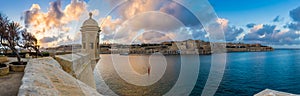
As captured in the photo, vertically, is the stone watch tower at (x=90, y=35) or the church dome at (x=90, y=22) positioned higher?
the church dome at (x=90, y=22)

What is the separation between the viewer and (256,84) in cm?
2917

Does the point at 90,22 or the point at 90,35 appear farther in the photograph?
the point at 90,22

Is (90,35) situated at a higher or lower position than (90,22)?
lower

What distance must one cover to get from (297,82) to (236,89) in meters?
12.5

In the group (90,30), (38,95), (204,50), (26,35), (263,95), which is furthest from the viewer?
(204,50)

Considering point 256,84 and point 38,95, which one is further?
point 256,84

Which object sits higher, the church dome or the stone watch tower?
the church dome

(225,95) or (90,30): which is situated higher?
(90,30)

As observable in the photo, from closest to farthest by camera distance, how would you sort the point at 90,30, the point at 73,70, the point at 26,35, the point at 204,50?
the point at 73,70, the point at 90,30, the point at 26,35, the point at 204,50

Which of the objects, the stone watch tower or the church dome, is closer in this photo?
the stone watch tower

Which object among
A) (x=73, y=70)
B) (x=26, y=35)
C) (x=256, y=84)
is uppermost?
(x=26, y=35)

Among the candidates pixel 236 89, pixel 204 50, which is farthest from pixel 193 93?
pixel 204 50

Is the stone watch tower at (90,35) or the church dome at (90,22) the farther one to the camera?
the church dome at (90,22)

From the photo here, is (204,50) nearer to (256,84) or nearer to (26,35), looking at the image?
Result: (256,84)
